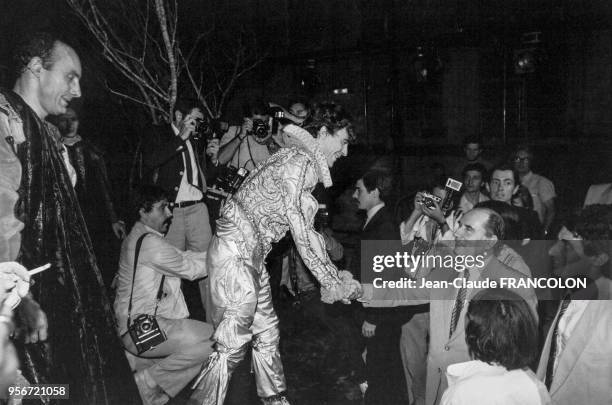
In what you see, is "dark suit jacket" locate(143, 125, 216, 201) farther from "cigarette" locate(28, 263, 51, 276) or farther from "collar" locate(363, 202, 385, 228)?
"cigarette" locate(28, 263, 51, 276)

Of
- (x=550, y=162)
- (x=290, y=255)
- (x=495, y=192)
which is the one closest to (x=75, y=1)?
(x=290, y=255)

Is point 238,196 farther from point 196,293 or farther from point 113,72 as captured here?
point 113,72

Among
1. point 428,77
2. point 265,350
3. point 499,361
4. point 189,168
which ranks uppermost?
point 428,77

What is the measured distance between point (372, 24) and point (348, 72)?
836 millimetres

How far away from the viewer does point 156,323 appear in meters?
3.37

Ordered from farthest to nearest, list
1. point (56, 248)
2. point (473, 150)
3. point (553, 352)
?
point (473, 150)
point (56, 248)
point (553, 352)

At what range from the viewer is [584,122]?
25.8 ft

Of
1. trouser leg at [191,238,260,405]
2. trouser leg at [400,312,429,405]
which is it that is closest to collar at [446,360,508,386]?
trouser leg at [191,238,260,405]

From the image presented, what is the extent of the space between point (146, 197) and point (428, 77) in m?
5.59

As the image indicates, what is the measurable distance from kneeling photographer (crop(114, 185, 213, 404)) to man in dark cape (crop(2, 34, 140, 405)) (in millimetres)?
469

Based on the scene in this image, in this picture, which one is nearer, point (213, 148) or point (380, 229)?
point (380, 229)

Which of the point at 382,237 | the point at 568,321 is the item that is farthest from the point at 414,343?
the point at 568,321

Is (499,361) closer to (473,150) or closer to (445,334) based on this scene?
(445,334)

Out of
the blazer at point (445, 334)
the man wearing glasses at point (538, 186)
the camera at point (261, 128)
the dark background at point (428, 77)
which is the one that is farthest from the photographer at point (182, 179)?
the man wearing glasses at point (538, 186)
